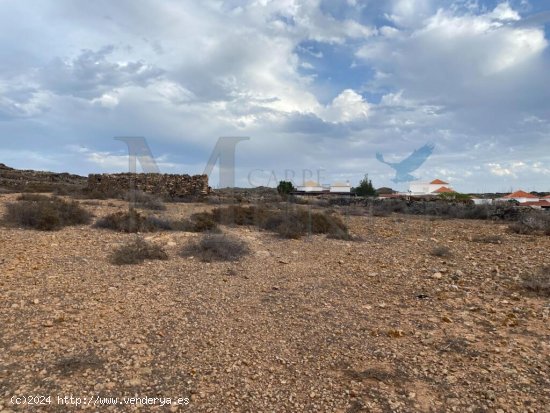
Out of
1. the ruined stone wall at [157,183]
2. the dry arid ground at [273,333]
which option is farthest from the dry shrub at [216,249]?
the ruined stone wall at [157,183]

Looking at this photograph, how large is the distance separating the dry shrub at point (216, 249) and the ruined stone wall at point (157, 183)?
14.7 metres

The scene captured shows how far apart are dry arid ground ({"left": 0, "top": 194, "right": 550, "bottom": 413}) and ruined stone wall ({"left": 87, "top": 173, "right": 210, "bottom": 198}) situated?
1515 cm

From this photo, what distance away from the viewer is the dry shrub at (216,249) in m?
8.13

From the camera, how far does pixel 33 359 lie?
3.68 m

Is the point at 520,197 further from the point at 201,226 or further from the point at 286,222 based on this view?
the point at 201,226

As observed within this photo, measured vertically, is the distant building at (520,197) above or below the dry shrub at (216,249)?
above

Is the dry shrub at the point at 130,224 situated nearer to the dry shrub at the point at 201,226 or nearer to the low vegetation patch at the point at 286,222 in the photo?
Result: the dry shrub at the point at 201,226

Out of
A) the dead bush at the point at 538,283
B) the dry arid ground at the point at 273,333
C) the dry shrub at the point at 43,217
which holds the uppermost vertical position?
the dry shrub at the point at 43,217

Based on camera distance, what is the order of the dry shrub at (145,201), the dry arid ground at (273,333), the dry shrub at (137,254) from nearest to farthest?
the dry arid ground at (273,333)
the dry shrub at (137,254)
the dry shrub at (145,201)

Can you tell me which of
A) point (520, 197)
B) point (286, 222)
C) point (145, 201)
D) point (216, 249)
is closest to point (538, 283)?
point (216, 249)

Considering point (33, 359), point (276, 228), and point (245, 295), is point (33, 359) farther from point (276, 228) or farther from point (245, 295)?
point (276, 228)

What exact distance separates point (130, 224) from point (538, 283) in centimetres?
866

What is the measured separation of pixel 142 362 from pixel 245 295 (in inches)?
90.8

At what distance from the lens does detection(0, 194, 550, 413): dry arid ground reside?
10.7ft
